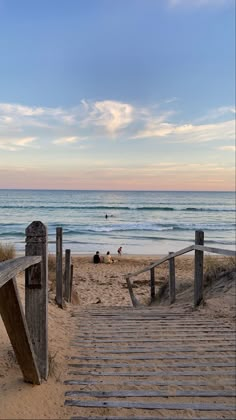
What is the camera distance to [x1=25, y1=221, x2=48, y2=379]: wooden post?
258cm

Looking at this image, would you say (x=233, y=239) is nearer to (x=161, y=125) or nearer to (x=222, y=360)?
(x=161, y=125)

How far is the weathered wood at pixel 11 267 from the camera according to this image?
1701 millimetres

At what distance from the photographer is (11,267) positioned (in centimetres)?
189

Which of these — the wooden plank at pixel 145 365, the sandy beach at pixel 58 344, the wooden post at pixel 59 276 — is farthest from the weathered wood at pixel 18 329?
the wooden post at pixel 59 276

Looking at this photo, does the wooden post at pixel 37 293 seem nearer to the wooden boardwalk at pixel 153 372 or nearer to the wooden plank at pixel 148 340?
the wooden boardwalk at pixel 153 372

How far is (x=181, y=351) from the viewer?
138 inches

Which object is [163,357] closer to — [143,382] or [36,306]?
[143,382]

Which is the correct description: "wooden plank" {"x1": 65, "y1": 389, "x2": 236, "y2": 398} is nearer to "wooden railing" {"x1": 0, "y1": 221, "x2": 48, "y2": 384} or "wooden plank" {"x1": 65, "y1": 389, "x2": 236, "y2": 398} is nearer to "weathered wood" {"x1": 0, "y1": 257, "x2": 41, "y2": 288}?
"wooden railing" {"x1": 0, "y1": 221, "x2": 48, "y2": 384}

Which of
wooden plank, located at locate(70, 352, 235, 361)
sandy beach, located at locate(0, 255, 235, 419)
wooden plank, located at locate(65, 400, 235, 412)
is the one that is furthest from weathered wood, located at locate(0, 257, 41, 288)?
wooden plank, located at locate(70, 352, 235, 361)

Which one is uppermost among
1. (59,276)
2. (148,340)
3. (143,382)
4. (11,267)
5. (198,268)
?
(11,267)

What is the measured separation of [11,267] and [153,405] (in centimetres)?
146

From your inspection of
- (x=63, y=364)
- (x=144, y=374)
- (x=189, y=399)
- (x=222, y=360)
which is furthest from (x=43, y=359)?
(x=222, y=360)

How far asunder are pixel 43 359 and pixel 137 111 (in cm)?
2077

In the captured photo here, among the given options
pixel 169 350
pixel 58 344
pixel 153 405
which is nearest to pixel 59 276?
pixel 58 344
